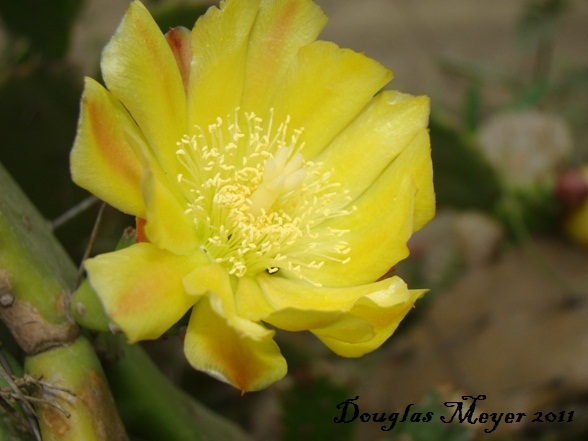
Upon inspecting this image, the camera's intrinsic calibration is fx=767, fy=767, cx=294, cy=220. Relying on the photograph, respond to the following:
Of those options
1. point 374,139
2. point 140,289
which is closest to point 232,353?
point 140,289

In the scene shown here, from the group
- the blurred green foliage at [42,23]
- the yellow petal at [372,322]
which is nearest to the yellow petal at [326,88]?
the yellow petal at [372,322]

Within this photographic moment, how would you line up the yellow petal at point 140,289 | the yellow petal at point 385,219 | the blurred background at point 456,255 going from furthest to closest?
the blurred background at point 456,255 < the yellow petal at point 385,219 < the yellow petal at point 140,289

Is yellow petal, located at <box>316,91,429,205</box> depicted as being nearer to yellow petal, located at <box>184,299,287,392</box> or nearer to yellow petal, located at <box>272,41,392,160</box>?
yellow petal, located at <box>272,41,392,160</box>

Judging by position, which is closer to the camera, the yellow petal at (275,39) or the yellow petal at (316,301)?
the yellow petal at (316,301)

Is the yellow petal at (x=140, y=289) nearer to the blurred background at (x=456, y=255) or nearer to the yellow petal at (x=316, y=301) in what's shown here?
the yellow petal at (x=316, y=301)

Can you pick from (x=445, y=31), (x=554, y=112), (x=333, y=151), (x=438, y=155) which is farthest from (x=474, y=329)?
(x=445, y=31)

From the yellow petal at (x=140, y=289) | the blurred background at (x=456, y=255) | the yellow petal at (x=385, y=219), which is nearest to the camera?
the yellow petal at (x=140, y=289)

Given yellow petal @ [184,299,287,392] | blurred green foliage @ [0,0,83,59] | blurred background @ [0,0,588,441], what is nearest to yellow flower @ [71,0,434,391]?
yellow petal @ [184,299,287,392]

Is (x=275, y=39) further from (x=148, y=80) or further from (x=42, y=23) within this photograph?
(x=42, y=23)
